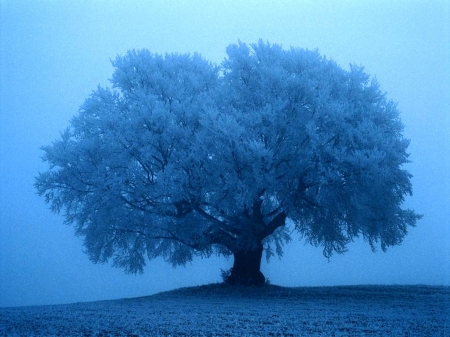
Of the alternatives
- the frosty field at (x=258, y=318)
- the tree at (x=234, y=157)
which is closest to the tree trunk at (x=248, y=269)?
the tree at (x=234, y=157)

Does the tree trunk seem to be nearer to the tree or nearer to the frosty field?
the tree

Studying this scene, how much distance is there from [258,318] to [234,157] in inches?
279

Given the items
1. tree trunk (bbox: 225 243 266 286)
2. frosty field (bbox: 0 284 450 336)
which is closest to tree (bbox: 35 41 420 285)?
tree trunk (bbox: 225 243 266 286)

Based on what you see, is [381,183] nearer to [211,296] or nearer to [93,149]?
[211,296]

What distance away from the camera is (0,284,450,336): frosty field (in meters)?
12.3

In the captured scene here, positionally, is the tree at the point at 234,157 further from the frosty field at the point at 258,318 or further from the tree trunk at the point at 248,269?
the frosty field at the point at 258,318

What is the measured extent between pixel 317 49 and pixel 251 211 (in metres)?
7.70

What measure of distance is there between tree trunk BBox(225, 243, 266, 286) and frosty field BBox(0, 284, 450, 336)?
→ 8.80 ft

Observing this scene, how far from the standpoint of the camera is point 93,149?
22.6 metres

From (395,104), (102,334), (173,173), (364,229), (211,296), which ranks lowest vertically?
(102,334)

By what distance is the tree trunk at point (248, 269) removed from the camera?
25.0 meters

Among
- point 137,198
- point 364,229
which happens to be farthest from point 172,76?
point 364,229

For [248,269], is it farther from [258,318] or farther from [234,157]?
[258,318]

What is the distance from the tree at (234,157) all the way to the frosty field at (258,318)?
3.42 m
